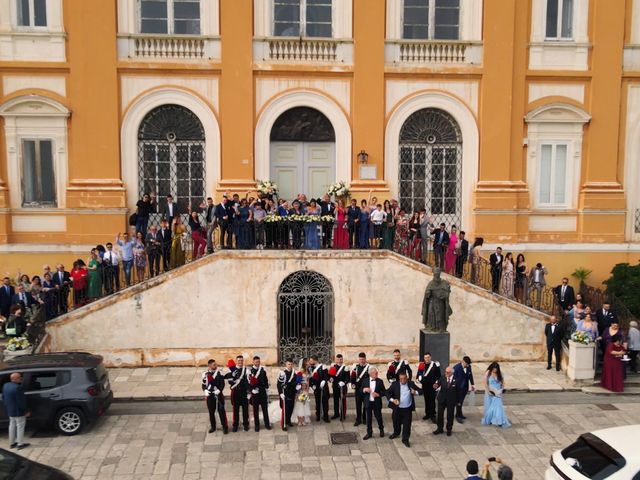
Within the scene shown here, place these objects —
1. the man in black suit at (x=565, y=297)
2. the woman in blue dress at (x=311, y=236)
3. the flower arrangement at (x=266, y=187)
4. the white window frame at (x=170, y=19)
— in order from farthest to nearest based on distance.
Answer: the white window frame at (x=170, y=19)
the flower arrangement at (x=266, y=187)
the man in black suit at (x=565, y=297)
the woman in blue dress at (x=311, y=236)

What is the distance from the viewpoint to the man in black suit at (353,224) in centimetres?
1730

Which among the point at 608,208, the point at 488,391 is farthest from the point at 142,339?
the point at 608,208

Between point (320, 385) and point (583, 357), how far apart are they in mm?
6705

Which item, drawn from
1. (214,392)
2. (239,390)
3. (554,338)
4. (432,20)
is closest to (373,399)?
(239,390)

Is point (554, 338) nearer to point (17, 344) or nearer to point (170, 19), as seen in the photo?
point (17, 344)

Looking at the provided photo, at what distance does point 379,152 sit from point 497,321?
6346mm

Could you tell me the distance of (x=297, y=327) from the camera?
1741 cm

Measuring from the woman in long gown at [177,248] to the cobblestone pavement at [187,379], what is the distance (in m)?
2.77

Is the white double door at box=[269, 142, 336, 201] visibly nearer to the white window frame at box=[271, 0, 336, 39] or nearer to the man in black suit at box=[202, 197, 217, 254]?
the white window frame at box=[271, 0, 336, 39]

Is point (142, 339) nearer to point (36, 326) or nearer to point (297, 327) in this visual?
Answer: point (36, 326)

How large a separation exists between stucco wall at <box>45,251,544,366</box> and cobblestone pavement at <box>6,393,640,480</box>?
318 centimetres

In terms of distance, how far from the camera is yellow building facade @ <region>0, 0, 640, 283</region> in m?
19.7

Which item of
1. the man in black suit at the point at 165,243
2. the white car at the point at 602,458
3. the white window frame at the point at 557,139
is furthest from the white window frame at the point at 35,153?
the white car at the point at 602,458

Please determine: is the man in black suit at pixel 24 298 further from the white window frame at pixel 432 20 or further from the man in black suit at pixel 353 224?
the white window frame at pixel 432 20
